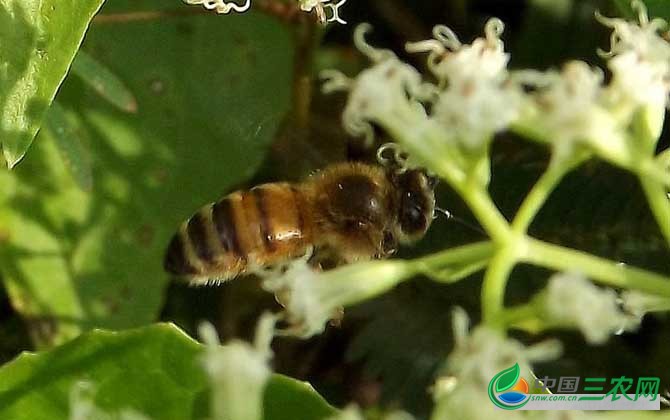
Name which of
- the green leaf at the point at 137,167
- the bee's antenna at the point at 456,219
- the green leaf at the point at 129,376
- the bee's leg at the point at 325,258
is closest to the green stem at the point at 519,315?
the green leaf at the point at 129,376

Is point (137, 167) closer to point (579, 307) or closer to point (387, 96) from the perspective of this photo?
point (387, 96)

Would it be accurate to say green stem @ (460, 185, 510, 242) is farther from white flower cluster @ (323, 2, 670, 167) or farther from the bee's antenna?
the bee's antenna

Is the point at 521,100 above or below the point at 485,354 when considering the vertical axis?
above

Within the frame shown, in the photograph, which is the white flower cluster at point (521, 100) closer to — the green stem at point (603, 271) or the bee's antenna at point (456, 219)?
the green stem at point (603, 271)

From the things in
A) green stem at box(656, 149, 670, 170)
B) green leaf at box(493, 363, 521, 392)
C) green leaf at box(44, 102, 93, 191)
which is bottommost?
green leaf at box(493, 363, 521, 392)

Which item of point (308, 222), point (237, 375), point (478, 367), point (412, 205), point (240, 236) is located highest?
point (412, 205)

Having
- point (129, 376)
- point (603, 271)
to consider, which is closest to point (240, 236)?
point (129, 376)

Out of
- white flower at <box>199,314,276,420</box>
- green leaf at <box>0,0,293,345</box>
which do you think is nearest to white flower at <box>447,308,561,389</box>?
white flower at <box>199,314,276,420</box>

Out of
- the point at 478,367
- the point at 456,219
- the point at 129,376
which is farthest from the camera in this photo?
the point at 456,219
